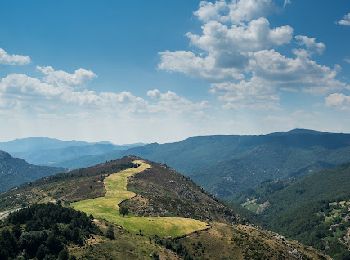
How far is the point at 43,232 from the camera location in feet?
378

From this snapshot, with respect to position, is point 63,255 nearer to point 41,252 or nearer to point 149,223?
point 41,252

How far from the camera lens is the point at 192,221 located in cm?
18375

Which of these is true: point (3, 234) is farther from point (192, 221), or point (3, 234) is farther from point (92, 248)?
point (192, 221)

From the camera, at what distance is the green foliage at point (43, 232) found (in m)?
109

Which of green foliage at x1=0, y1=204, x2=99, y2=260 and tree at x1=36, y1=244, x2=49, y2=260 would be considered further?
green foliage at x1=0, y1=204, x2=99, y2=260

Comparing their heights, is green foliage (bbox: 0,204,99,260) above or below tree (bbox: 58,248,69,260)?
above

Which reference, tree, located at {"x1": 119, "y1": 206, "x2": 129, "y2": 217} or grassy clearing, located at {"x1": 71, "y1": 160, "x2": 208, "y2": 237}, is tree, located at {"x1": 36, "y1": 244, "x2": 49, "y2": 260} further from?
tree, located at {"x1": 119, "y1": 206, "x2": 129, "y2": 217}

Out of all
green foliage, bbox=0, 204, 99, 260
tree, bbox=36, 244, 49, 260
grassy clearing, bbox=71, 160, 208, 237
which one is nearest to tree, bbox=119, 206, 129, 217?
grassy clearing, bbox=71, 160, 208, 237

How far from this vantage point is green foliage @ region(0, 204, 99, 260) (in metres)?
109

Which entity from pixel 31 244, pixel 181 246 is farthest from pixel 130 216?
pixel 31 244

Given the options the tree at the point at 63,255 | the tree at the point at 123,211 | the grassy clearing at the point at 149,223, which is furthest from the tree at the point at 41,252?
the tree at the point at 123,211

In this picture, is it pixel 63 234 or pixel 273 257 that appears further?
pixel 273 257

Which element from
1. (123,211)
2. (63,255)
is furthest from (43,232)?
(123,211)

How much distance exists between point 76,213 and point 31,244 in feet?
108
